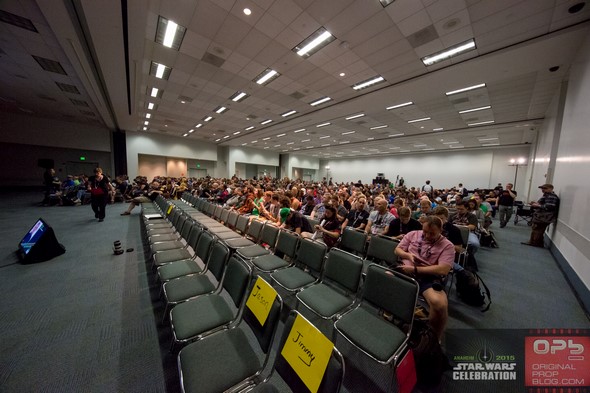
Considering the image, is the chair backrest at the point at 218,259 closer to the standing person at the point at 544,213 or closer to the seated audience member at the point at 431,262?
the seated audience member at the point at 431,262

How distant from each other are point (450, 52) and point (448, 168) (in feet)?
52.0

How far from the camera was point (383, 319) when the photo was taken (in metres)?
1.70

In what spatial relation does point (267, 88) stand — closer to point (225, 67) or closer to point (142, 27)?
point (225, 67)

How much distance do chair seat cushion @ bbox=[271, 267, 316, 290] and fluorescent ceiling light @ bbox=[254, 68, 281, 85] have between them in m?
5.50

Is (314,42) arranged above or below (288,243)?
above

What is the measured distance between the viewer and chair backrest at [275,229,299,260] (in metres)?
2.70

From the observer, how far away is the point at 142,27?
3932mm

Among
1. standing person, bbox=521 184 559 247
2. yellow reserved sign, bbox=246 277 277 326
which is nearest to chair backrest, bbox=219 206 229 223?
yellow reserved sign, bbox=246 277 277 326

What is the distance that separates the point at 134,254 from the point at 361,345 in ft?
13.8

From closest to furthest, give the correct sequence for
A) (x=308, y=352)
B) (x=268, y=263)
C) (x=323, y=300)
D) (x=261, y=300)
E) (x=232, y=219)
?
1. (x=308, y=352)
2. (x=261, y=300)
3. (x=323, y=300)
4. (x=268, y=263)
5. (x=232, y=219)

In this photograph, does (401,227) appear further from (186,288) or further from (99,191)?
(99,191)

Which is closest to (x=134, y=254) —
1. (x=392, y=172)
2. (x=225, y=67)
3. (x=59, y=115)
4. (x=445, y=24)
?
(x=225, y=67)

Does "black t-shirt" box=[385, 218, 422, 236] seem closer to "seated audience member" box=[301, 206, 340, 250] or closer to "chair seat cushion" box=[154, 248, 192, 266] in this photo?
"seated audience member" box=[301, 206, 340, 250]

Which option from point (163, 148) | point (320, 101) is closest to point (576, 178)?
point (320, 101)
